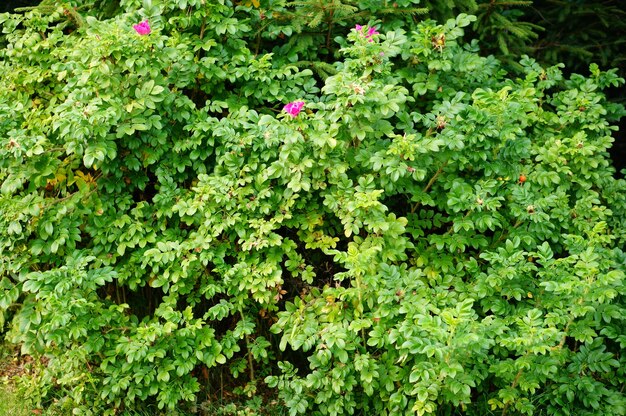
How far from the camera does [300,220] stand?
11.6 ft

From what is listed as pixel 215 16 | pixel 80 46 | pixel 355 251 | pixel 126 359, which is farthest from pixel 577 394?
pixel 80 46

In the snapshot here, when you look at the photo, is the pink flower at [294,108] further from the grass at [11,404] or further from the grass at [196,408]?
the grass at [11,404]

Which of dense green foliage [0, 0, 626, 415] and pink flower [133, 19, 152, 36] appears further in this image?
pink flower [133, 19, 152, 36]

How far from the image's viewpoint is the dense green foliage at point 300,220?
3260 millimetres

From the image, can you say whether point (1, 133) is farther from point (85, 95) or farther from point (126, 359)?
point (126, 359)

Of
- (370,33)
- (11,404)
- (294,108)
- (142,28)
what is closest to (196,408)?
(11,404)

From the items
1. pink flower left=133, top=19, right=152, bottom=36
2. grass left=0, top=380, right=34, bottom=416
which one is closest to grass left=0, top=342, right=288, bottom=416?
grass left=0, top=380, right=34, bottom=416

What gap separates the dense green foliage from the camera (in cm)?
326

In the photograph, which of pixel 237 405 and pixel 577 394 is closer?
pixel 577 394

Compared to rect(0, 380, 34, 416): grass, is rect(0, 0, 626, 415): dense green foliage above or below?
above

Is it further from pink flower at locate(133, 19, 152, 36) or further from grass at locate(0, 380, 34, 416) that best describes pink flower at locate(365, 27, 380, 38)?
grass at locate(0, 380, 34, 416)

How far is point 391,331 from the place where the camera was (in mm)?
3072

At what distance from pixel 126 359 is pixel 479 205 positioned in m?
1.93

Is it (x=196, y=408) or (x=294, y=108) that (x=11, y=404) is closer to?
(x=196, y=408)
